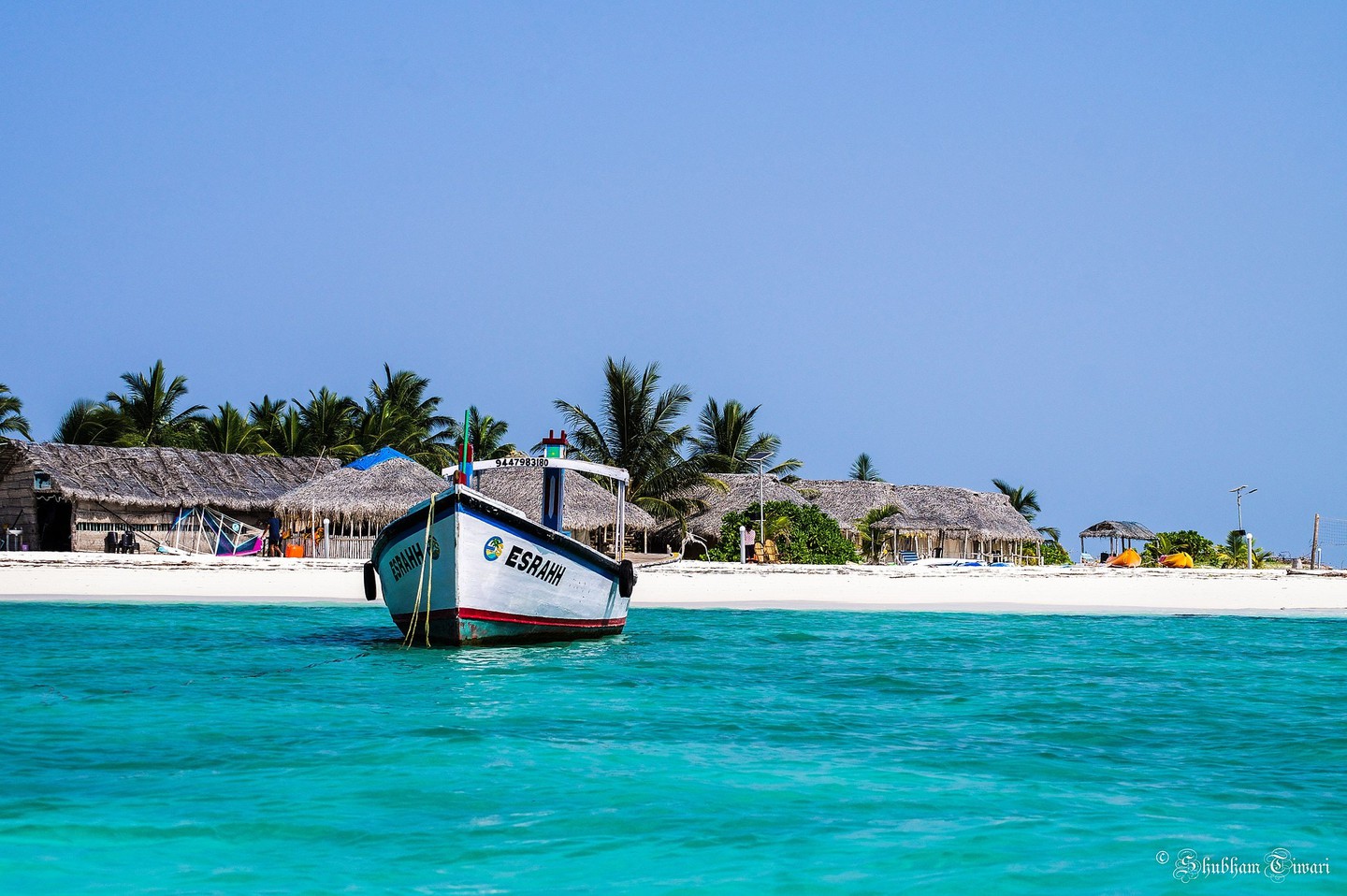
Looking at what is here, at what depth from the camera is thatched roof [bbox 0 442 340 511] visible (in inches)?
1090

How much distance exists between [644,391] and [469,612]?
64.3 feet

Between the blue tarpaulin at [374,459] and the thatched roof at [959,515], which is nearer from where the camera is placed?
the blue tarpaulin at [374,459]

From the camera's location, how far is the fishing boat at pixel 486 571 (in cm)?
1130

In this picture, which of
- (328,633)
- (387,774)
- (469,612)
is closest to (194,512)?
(328,633)

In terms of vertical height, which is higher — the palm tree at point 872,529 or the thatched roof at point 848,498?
the thatched roof at point 848,498

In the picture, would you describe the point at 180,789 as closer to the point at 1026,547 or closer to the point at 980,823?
the point at 980,823

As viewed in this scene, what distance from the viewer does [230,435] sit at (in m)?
36.1

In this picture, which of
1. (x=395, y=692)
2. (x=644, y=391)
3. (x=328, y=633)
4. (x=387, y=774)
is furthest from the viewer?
(x=644, y=391)

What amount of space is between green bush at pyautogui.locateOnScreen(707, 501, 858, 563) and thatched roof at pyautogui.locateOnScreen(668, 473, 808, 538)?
1.49 m

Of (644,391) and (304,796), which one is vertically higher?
(644,391)

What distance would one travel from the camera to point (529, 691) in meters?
9.41

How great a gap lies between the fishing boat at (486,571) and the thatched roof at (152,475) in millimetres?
17575

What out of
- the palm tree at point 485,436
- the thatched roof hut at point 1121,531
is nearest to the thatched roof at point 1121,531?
the thatched roof hut at point 1121,531

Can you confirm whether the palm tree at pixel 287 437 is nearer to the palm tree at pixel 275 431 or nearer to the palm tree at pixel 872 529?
the palm tree at pixel 275 431
